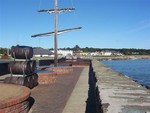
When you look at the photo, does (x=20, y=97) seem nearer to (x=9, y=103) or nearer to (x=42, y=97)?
(x=9, y=103)

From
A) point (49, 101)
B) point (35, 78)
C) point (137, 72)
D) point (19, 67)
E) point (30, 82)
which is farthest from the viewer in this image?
point (137, 72)

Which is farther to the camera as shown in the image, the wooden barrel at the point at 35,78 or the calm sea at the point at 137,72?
the calm sea at the point at 137,72

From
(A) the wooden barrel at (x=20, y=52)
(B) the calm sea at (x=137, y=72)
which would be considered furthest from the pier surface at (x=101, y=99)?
(B) the calm sea at (x=137, y=72)

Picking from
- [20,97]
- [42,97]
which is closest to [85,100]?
[42,97]

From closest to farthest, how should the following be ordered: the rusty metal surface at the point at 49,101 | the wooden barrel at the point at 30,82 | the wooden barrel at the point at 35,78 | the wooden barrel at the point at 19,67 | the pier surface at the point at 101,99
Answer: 1. the pier surface at the point at 101,99
2. the rusty metal surface at the point at 49,101
3. the wooden barrel at the point at 19,67
4. the wooden barrel at the point at 30,82
5. the wooden barrel at the point at 35,78

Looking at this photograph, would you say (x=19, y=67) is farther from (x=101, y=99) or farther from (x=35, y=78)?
(x=101, y=99)

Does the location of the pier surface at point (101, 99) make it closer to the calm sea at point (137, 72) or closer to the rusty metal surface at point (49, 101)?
the rusty metal surface at point (49, 101)

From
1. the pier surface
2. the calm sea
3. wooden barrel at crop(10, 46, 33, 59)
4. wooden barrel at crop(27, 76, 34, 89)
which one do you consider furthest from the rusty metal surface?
the calm sea

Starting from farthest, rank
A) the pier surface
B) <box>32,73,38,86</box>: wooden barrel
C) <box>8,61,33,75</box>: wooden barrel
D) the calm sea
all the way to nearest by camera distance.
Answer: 1. the calm sea
2. <box>32,73,38,86</box>: wooden barrel
3. <box>8,61,33,75</box>: wooden barrel
4. the pier surface

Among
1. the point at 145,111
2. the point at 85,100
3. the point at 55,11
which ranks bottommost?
the point at 85,100

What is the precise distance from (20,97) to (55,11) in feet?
54.3

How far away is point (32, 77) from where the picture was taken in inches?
464

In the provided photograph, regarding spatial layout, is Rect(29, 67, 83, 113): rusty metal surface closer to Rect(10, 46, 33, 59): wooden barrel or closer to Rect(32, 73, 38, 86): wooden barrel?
Rect(32, 73, 38, 86): wooden barrel

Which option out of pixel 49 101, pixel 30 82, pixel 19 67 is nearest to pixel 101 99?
pixel 49 101
